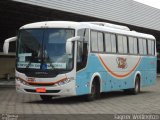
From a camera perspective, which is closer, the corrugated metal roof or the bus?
the bus

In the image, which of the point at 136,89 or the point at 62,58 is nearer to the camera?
the point at 62,58

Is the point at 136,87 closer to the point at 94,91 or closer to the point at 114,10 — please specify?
the point at 94,91

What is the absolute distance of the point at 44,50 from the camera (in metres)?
18.5

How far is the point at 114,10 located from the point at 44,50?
79.3 ft

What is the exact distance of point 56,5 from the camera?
32.5 m

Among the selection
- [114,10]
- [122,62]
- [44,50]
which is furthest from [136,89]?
[114,10]

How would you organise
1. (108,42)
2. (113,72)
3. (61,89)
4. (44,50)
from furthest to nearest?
1. (113,72)
2. (108,42)
3. (44,50)
4. (61,89)

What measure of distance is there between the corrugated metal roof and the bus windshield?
34.3 feet

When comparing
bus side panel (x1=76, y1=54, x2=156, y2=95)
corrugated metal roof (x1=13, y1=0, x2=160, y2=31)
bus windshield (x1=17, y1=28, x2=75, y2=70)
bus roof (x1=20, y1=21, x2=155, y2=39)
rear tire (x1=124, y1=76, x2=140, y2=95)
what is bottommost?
rear tire (x1=124, y1=76, x2=140, y2=95)

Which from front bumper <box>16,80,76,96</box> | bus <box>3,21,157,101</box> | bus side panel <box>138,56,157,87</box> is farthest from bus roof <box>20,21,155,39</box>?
bus side panel <box>138,56,157,87</box>

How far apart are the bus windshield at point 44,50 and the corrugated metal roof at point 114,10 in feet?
34.3

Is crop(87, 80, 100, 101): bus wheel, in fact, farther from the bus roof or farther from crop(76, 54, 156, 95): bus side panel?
the bus roof

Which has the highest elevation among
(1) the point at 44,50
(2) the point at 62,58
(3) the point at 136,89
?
(1) the point at 44,50

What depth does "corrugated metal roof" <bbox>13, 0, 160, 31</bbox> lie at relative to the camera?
3326cm
